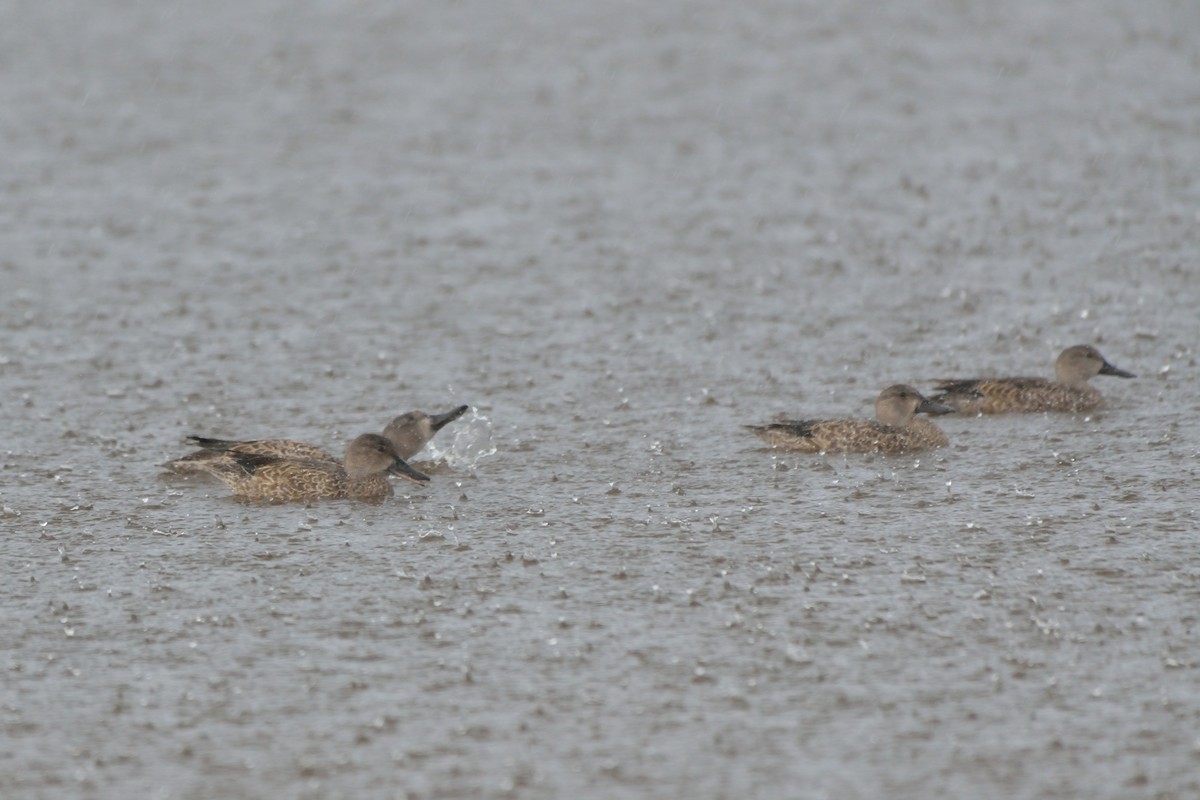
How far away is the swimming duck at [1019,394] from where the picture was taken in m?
10.6

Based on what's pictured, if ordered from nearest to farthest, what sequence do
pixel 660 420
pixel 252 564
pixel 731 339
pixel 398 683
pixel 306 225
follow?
pixel 398 683 < pixel 252 564 < pixel 660 420 < pixel 731 339 < pixel 306 225

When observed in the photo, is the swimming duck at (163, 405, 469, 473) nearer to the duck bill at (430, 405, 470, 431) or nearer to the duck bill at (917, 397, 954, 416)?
the duck bill at (430, 405, 470, 431)

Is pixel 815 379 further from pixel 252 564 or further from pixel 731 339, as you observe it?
pixel 252 564

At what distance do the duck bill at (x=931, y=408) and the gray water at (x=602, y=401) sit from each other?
156 millimetres

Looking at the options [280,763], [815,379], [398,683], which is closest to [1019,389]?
[815,379]

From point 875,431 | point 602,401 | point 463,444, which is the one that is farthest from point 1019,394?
point 463,444

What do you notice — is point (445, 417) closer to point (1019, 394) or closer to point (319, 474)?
point (319, 474)

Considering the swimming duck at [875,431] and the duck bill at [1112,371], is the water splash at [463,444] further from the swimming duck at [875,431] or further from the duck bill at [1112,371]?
the duck bill at [1112,371]

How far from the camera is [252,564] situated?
8234mm

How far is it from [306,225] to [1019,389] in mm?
6977

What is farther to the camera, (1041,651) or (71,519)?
(71,519)

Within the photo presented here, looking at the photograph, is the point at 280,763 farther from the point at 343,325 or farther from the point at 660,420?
the point at 343,325

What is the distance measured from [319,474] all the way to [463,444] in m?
1.09

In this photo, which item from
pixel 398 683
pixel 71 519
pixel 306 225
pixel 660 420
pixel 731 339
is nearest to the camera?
pixel 398 683
